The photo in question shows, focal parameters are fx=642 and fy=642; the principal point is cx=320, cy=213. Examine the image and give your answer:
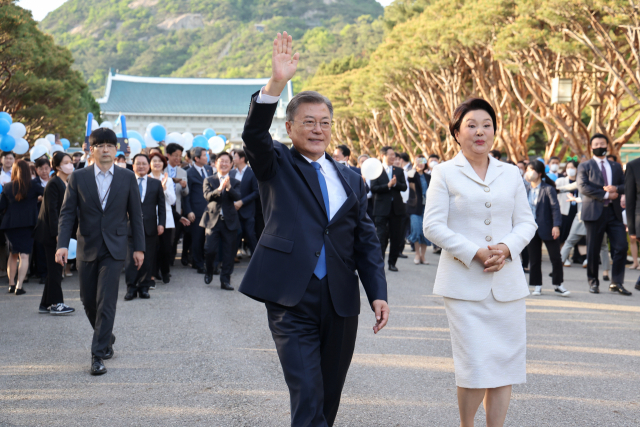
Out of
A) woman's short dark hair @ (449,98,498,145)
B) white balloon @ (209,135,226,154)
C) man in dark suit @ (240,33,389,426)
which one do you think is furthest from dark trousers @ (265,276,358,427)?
white balloon @ (209,135,226,154)

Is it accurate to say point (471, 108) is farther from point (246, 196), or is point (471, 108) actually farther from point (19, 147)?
point (19, 147)

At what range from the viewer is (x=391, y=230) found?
431 inches

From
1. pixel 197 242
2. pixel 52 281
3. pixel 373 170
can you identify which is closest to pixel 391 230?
pixel 373 170

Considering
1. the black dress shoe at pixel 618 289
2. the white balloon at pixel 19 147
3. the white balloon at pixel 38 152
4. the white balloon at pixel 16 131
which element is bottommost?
the black dress shoe at pixel 618 289

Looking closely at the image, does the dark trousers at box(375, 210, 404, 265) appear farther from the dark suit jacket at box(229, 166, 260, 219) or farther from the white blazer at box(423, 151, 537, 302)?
the white blazer at box(423, 151, 537, 302)

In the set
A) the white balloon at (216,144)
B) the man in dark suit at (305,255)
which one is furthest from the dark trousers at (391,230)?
the white balloon at (216,144)

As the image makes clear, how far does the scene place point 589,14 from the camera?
56.2 feet

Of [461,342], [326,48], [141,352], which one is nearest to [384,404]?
[461,342]

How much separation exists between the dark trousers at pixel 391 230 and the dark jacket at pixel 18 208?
5308 mm

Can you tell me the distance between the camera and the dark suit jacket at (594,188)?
8.62 metres

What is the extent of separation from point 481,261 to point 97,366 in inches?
124

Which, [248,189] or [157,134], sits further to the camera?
[157,134]

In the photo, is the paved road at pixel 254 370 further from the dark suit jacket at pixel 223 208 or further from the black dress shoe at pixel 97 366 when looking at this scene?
the dark suit jacket at pixel 223 208

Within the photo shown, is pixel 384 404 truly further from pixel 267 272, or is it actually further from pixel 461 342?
pixel 267 272
